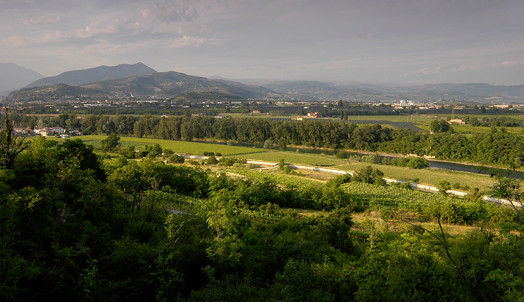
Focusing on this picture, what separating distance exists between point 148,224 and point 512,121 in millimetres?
89684

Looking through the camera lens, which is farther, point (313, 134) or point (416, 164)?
point (313, 134)

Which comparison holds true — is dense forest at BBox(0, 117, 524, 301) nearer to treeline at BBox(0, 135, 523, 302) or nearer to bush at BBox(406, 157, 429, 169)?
treeline at BBox(0, 135, 523, 302)

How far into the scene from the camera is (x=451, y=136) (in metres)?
56.0

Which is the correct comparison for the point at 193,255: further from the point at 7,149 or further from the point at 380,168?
the point at 380,168

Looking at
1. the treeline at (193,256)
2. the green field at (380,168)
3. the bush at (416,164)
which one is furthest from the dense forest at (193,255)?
the bush at (416,164)

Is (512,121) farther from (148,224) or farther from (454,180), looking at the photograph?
(148,224)

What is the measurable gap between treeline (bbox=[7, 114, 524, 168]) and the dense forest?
1814 inches

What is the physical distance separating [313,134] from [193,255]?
195 feet

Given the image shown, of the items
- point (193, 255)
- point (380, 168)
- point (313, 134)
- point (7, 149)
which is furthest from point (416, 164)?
point (7, 149)

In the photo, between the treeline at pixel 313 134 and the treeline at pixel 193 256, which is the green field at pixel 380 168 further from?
the treeline at pixel 193 256

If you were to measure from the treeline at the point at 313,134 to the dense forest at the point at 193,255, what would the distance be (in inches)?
1814

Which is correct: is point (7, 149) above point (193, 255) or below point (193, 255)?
above

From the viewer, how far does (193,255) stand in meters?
10.0

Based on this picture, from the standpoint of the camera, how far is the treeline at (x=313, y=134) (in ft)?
173
